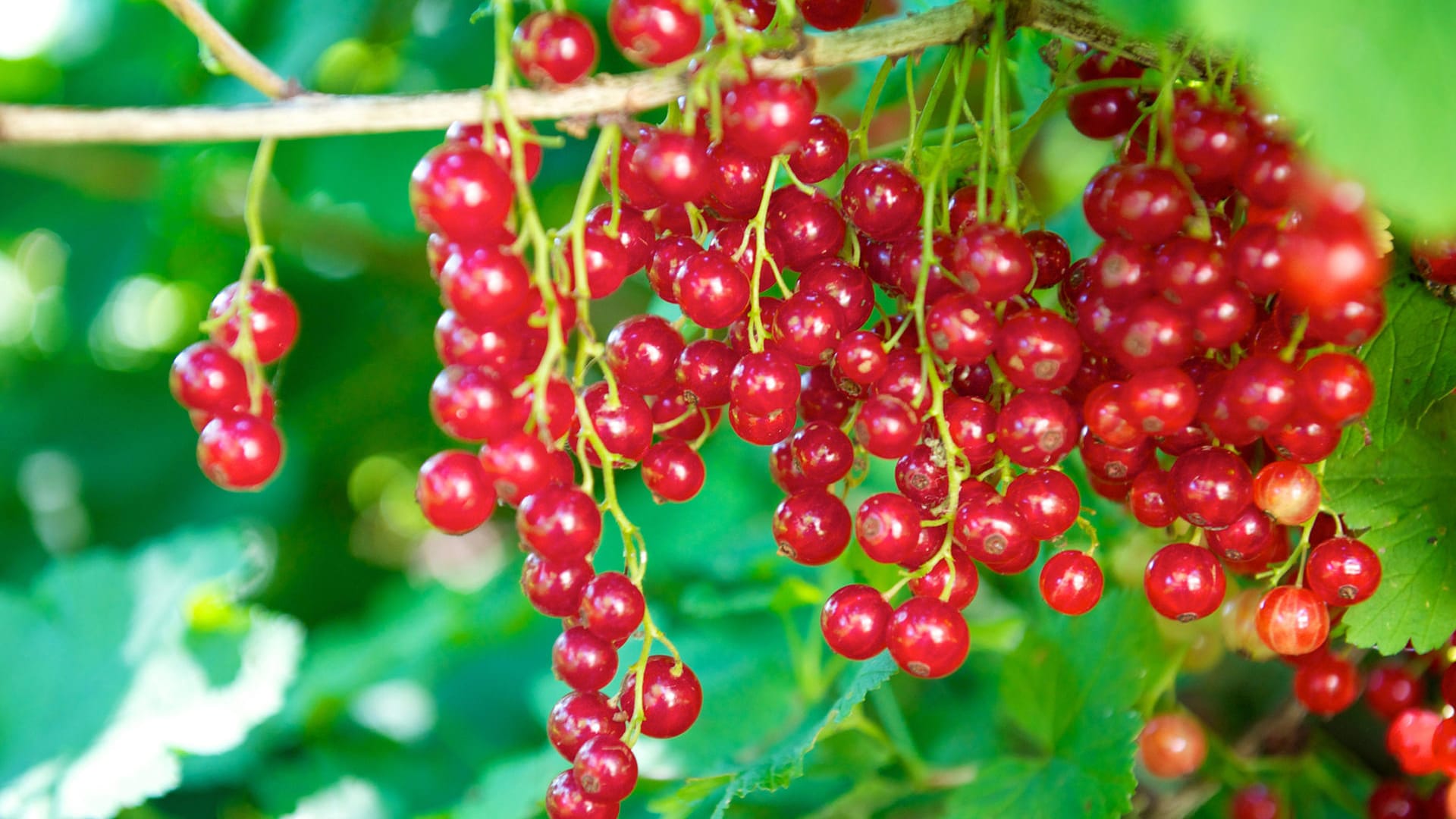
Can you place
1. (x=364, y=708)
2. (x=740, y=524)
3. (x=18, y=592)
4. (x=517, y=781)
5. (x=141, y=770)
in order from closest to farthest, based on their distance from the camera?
(x=517, y=781) → (x=141, y=770) → (x=740, y=524) → (x=18, y=592) → (x=364, y=708)

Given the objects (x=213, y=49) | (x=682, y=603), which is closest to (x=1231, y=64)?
(x=213, y=49)

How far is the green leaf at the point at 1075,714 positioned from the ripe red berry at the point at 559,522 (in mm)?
412

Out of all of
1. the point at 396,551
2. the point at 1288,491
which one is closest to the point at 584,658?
the point at 1288,491

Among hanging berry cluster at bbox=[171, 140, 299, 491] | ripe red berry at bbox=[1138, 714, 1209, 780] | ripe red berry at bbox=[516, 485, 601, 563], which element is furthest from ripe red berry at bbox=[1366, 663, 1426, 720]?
hanging berry cluster at bbox=[171, 140, 299, 491]

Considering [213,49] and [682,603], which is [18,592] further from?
[213,49]

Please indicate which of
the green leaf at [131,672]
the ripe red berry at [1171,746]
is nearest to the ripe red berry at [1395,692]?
the ripe red berry at [1171,746]

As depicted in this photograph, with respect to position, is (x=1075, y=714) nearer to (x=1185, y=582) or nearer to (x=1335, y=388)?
(x=1185, y=582)

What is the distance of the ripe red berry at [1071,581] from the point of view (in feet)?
1.75

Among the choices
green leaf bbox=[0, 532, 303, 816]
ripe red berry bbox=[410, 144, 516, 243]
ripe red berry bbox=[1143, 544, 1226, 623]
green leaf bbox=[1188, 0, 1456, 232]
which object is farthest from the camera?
green leaf bbox=[0, 532, 303, 816]

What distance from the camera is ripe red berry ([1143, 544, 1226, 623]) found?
1.73 ft

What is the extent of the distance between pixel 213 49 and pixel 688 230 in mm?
235

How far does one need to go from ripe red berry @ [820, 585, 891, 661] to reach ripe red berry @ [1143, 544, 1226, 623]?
13 centimetres

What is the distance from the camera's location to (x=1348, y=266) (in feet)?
1.18

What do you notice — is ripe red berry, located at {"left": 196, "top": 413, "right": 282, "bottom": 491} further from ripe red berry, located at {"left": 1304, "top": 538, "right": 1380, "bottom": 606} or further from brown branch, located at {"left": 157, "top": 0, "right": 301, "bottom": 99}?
ripe red berry, located at {"left": 1304, "top": 538, "right": 1380, "bottom": 606}
